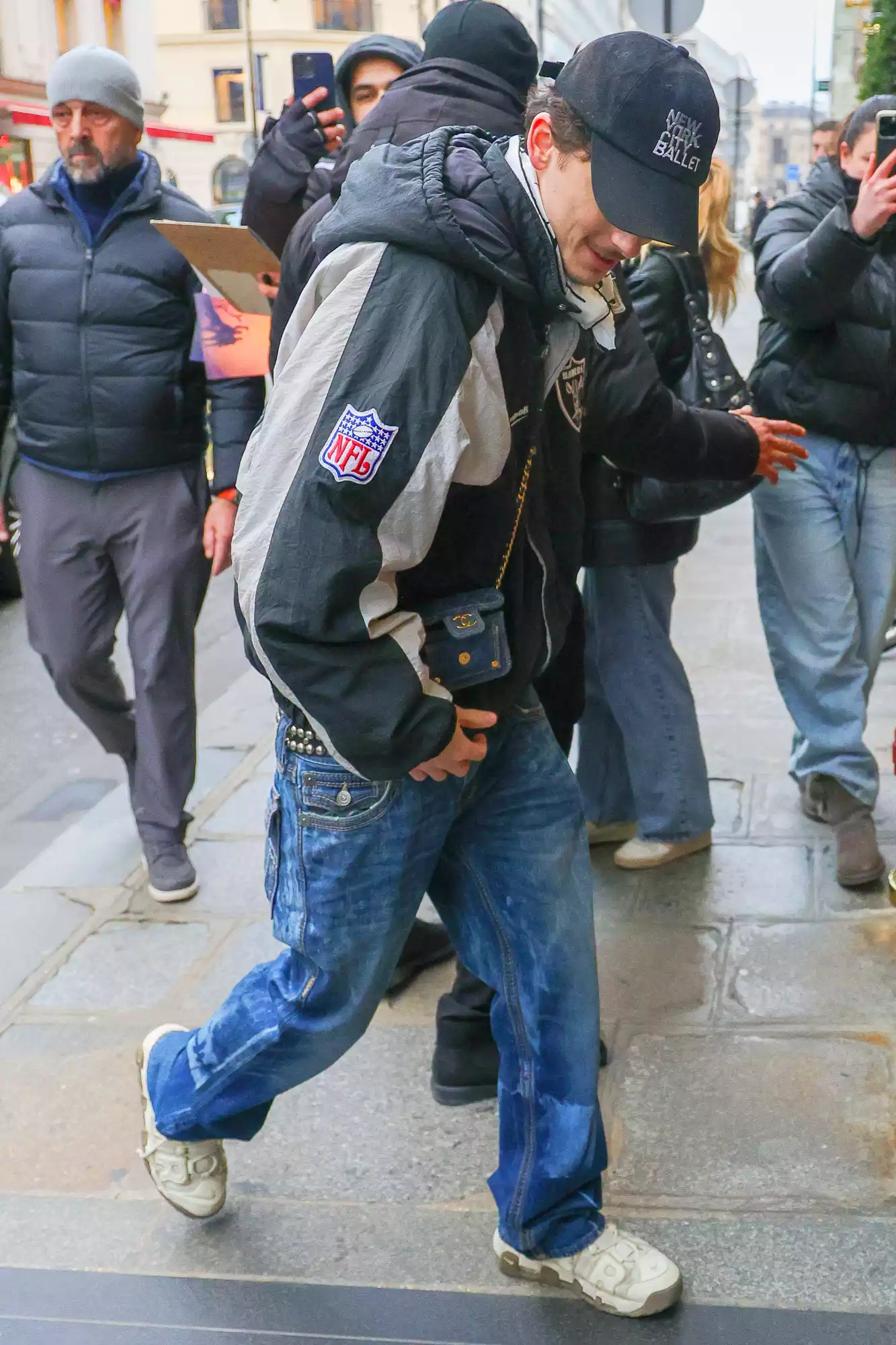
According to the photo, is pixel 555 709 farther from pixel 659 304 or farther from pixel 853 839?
pixel 853 839

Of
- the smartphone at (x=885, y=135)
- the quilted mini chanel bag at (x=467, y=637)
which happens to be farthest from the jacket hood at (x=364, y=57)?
the quilted mini chanel bag at (x=467, y=637)

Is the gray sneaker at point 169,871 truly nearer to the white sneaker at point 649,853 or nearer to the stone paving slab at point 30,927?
the stone paving slab at point 30,927

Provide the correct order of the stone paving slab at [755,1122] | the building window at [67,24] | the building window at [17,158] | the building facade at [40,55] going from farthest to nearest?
the building window at [67,24] < the building facade at [40,55] < the building window at [17,158] < the stone paving slab at [755,1122]

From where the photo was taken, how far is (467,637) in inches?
87.4

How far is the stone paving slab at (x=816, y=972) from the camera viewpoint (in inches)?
134

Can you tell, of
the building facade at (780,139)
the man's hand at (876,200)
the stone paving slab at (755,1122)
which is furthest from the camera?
the building facade at (780,139)

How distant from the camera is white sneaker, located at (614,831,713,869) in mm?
4156

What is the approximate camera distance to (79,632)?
4.27 m

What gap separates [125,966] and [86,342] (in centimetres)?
163

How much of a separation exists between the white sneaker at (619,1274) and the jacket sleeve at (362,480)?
3.12 feet

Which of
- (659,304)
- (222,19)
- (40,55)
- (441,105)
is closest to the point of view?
(441,105)

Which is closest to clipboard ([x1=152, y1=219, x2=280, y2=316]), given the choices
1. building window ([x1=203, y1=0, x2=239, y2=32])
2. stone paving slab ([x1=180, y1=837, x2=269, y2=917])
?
stone paving slab ([x1=180, y1=837, x2=269, y2=917])

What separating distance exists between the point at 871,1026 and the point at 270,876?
5.09 feet

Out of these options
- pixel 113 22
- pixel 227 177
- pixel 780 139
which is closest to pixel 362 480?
pixel 113 22
